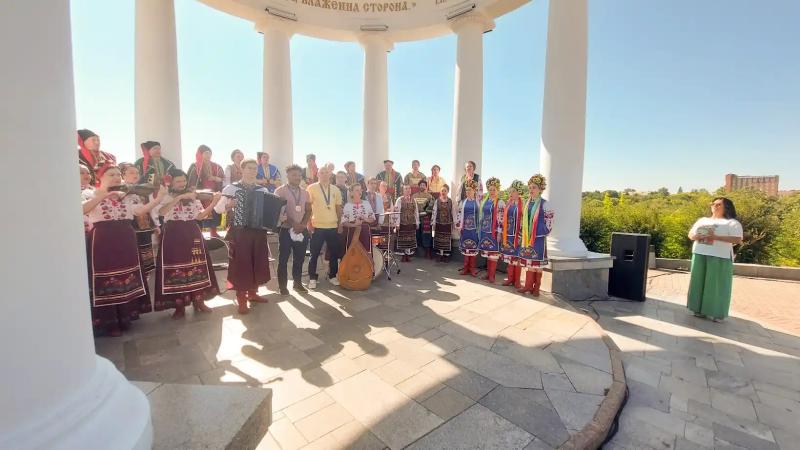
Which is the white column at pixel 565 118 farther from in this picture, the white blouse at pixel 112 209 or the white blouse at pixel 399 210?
the white blouse at pixel 112 209

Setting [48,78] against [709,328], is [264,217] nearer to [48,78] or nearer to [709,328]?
[48,78]

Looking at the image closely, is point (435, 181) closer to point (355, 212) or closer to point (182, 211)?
point (355, 212)

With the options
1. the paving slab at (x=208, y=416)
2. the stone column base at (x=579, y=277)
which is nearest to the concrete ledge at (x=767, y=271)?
the stone column base at (x=579, y=277)

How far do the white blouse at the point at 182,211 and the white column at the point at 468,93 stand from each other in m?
7.20

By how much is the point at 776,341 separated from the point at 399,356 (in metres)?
6.42

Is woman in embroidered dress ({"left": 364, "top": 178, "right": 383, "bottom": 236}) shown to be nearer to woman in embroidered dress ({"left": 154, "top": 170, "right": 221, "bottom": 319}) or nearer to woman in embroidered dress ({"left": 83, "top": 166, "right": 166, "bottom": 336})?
woman in embroidered dress ({"left": 154, "top": 170, "right": 221, "bottom": 319})

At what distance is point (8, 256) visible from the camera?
53.7 inches

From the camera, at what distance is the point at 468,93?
33.2ft

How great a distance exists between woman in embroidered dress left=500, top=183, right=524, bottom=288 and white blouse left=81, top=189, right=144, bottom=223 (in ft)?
20.7

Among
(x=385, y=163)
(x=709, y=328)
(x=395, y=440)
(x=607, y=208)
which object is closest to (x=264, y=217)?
(x=395, y=440)

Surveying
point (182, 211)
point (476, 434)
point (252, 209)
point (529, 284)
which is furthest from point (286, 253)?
point (529, 284)

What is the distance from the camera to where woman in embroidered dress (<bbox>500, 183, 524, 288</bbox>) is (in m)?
6.96

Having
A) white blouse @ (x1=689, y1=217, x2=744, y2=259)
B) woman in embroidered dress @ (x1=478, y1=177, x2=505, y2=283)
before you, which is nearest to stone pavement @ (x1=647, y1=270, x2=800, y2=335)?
white blouse @ (x1=689, y1=217, x2=744, y2=259)

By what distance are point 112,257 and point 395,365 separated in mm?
3653
